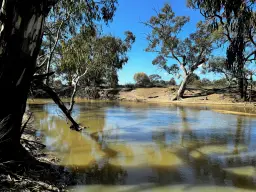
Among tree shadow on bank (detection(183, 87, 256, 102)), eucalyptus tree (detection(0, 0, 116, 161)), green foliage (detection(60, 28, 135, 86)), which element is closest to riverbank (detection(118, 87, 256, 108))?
tree shadow on bank (detection(183, 87, 256, 102))

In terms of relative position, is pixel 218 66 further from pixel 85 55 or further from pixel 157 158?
pixel 157 158

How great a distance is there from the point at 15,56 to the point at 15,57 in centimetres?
1

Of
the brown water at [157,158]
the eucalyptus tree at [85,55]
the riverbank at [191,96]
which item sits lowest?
the brown water at [157,158]

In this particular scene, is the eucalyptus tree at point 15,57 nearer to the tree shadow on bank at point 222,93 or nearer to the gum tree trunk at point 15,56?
the gum tree trunk at point 15,56

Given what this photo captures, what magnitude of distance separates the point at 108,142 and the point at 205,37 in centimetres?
1800

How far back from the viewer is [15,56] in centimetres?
319

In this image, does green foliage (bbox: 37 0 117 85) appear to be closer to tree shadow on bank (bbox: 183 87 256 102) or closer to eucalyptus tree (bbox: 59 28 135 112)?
eucalyptus tree (bbox: 59 28 135 112)

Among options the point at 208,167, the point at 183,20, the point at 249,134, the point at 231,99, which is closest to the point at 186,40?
the point at 183,20

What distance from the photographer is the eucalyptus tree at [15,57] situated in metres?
3.15

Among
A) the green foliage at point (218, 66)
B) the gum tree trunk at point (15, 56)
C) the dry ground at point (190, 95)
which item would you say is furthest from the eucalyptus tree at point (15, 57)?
the green foliage at point (218, 66)

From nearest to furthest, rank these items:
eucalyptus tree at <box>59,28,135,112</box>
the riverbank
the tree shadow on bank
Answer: eucalyptus tree at <box>59,28,135,112</box>, the tree shadow on bank, the riverbank

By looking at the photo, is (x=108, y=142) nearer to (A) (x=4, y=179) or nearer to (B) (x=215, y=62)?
(A) (x=4, y=179)

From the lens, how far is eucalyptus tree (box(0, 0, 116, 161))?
10.3 feet

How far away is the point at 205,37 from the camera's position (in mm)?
22734
